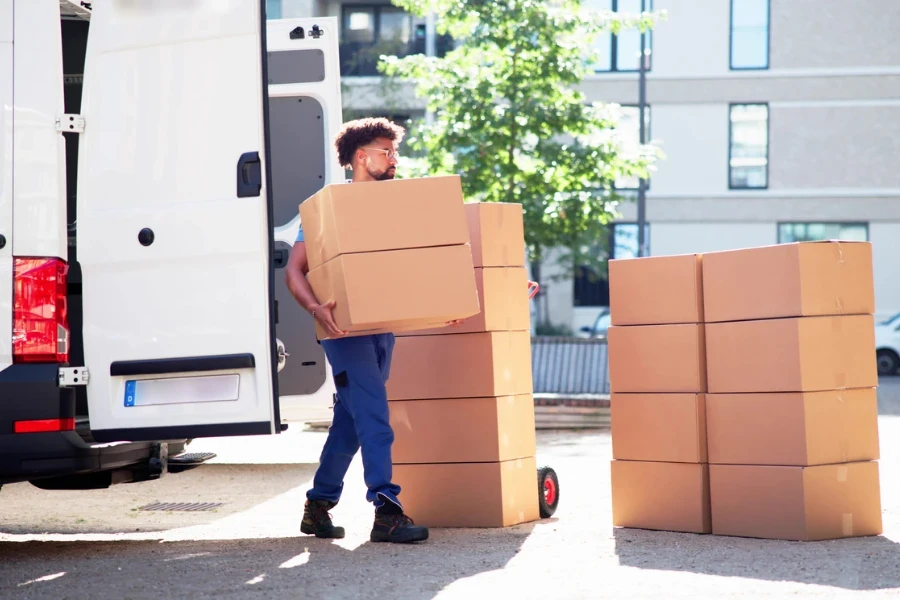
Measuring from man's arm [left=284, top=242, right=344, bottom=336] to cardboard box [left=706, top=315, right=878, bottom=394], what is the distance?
1680 millimetres

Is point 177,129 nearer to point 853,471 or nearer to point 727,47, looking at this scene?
point 853,471

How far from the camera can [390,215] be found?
4941 millimetres

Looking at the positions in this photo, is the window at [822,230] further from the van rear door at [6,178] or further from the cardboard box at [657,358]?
the van rear door at [6,178]

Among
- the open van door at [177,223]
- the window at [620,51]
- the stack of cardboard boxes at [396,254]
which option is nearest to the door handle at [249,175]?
the open van door at [177,223]

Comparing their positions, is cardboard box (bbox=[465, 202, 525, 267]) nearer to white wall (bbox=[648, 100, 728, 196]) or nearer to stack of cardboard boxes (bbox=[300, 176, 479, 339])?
stack of cardboard boxes (bbox=[300, 176, 479, 339])

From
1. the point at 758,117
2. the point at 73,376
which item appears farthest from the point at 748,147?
the point at 73,376

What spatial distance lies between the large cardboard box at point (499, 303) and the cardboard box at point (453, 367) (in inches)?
1.2

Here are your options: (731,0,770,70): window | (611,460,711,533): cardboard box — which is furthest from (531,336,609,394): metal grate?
(731,0,770,70): window

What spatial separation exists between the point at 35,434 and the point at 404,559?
1.49 metres

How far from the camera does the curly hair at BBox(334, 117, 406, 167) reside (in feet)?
17.5

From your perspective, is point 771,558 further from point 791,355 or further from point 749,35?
point 749,35

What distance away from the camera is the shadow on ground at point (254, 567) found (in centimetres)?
429

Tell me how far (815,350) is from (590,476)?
3282 millimetres

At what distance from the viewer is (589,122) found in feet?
54.0
